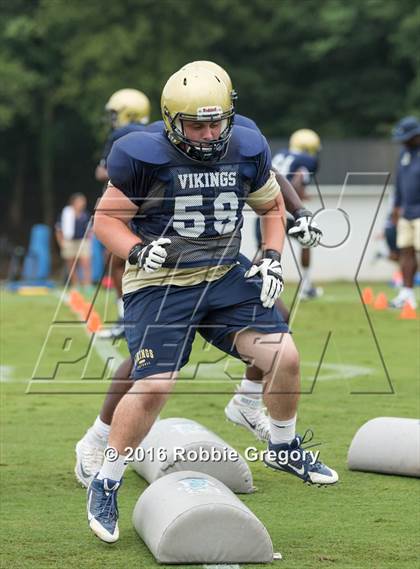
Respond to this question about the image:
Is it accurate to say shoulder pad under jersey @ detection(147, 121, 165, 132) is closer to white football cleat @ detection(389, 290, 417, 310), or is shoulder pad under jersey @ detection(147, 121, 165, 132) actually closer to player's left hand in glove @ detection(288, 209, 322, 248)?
player's left hand in glove @ detection(288, 209, 322, 248)

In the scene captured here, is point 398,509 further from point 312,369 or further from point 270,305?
point 312,369

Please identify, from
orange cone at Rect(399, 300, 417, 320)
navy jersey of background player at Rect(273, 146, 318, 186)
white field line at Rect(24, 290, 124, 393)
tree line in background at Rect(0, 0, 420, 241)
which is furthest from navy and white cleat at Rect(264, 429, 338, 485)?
tree line in background at Rect(0, 0, 420, 241)

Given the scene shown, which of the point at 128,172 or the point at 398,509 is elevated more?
the point at 128,172

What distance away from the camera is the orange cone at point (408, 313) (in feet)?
42.0

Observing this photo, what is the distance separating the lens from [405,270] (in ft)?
43.3

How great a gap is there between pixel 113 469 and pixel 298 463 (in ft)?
2.84

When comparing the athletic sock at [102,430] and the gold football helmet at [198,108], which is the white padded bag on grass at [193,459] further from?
the gold football helmet at [198,108]

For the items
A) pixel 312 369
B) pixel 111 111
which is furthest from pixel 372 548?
pixel 111 111

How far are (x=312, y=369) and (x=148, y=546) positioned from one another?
15.8 ft

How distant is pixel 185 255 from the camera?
500 centimetres

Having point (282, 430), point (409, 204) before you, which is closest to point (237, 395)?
point (282, 430)

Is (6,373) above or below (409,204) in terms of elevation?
below

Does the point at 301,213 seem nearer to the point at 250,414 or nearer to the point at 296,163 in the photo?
the point at 250,414

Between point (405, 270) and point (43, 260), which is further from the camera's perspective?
point (43, 260)
